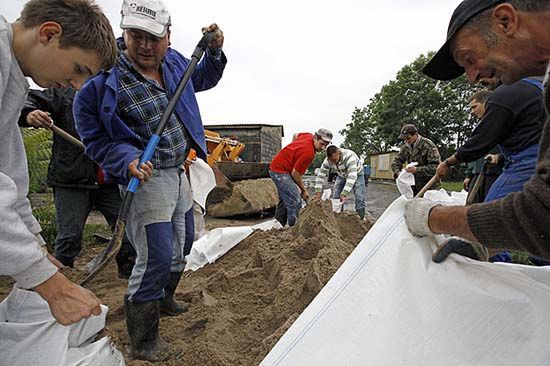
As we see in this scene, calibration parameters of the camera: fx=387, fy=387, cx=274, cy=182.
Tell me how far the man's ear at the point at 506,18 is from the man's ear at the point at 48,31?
1.32 metres

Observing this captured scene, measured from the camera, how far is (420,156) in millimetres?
5895

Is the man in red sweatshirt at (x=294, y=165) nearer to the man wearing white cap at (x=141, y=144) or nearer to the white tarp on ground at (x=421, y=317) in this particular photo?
the man wearing white cap at (x=141, y=144)

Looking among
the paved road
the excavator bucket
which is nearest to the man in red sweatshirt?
the excavator bucket

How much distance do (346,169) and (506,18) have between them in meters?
5.58

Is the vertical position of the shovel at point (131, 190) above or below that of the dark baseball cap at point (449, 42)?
below

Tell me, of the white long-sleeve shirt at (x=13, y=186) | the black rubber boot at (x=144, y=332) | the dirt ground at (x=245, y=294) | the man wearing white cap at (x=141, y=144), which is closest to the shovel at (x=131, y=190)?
the man wearing white cap at (x=141, y=144)

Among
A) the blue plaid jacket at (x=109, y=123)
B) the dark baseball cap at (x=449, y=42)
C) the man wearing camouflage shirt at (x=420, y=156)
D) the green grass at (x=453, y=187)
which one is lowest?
the green grass at (x=453, y=187)

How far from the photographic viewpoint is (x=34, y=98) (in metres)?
3.09

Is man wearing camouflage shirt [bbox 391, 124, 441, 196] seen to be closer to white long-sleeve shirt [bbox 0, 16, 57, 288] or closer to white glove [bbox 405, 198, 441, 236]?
white glove [bbox 405, 198, 441, 236]

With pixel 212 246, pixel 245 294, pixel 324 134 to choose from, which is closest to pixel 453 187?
pixel 324 134

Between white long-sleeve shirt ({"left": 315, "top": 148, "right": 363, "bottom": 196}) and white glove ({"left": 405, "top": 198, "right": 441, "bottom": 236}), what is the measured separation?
17.0 ft

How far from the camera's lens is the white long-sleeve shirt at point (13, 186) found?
3.20 feet

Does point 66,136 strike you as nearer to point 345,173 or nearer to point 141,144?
point 141,144

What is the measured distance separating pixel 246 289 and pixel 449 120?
31488mm
